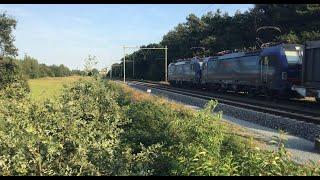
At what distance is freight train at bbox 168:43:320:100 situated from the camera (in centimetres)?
2862

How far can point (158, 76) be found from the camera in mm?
105438

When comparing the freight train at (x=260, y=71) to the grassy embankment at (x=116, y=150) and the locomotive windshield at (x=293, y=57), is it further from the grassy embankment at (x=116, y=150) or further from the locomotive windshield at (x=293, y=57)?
the grassy embankment at (x=116, y=150)

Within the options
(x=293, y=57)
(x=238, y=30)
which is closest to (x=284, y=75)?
(x=293, y=57)

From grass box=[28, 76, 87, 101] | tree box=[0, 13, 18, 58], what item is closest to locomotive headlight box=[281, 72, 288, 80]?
grass box=[28, 76, 87, 101]

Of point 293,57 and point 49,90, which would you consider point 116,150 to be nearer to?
point 49,90

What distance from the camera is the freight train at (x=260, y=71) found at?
28.6 metres

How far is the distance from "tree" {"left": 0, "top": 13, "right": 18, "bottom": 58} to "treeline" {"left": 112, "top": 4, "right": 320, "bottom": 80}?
26143 mm

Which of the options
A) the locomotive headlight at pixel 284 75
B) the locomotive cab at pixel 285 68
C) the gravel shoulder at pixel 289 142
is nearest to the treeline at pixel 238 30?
the locomotive cab at pixel 285 68

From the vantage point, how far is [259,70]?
31.8 m

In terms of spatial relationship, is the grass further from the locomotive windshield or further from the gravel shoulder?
the locomotive windshield

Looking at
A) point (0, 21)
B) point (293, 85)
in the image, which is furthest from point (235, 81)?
point (0, 21)

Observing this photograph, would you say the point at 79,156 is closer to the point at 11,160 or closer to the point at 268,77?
the point at 11,160

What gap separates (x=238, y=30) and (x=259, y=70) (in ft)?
118

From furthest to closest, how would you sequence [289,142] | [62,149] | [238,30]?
[238,30] → [289,142] → [62,149]
